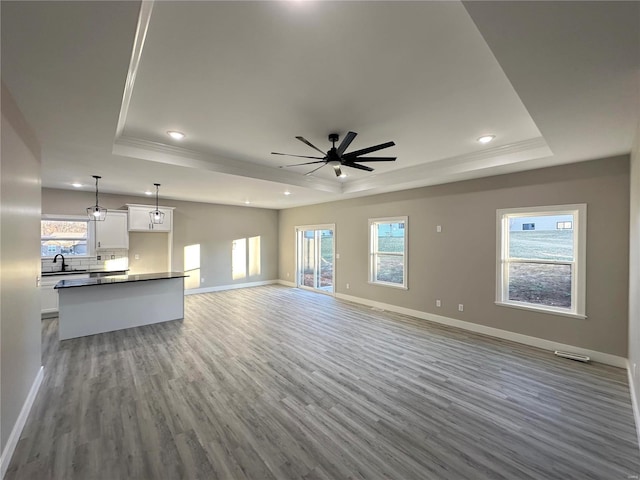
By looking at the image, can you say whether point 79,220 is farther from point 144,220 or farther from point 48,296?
point 48,296

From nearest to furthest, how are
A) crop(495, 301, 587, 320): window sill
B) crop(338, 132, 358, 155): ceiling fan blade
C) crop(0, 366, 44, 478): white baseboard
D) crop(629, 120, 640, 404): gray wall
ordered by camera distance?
crop(0, 366, 44, 478): white baseboard
crop(629, 120, 640, 404): gray wall
crop(338, 132, 358, 155): ceiling fan blade
crop(495, 301, 587, 320): window sill

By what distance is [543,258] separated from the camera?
402 centimetres

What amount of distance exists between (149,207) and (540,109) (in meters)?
7.28

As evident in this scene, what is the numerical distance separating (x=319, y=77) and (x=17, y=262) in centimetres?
284

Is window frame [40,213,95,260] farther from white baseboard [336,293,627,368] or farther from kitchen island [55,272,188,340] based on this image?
white baseboard [336,293,627,368]

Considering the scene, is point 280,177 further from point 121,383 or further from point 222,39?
point 121,383

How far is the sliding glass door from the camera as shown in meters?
7.88

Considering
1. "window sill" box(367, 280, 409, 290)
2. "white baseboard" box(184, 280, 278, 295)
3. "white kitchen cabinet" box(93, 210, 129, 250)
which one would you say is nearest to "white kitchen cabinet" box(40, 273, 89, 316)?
"white kitchen cabinet" box(93, 210, 129, 250)

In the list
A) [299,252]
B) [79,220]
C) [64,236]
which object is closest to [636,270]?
[299,252]

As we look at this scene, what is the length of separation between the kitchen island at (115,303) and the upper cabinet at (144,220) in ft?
5.98

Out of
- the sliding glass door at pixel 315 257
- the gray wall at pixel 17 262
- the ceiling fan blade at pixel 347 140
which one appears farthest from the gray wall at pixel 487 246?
the gray wall at pixel 17 262

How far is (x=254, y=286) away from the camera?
8.73m

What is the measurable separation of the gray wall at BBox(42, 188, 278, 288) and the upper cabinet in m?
0.39

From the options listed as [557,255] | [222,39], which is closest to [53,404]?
[222,39]
